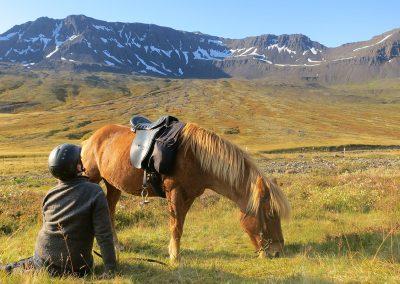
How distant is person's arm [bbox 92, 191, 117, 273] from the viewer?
552cm

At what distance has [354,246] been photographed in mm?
8117

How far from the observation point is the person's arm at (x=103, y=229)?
5516 millimetres

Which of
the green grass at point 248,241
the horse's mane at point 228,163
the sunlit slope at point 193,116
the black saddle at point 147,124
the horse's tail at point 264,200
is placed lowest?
the sunlit slope at point 193,116

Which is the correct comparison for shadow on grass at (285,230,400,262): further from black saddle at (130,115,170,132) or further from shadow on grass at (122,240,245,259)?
black saddle at (130,115,170,132)

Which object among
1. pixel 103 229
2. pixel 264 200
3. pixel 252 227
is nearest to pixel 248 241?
pixel 252 227

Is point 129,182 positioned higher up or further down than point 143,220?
higher up

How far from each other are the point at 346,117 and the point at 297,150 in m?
82.9

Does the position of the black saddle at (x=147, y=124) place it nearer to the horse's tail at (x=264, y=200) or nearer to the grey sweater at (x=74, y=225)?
the horse's tail at (x=264, y=200)

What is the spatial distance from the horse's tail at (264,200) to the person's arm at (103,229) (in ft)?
8.77

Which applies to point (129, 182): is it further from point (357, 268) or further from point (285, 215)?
point (357, 268)

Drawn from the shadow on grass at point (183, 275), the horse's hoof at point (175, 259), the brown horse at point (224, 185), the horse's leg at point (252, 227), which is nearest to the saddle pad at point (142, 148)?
the brown horse at point (224, 185)

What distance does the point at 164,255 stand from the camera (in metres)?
8.23

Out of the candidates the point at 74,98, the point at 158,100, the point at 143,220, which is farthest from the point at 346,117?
the point at 143,220

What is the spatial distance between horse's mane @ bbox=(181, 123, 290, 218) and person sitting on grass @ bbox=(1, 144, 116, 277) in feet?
7.80
